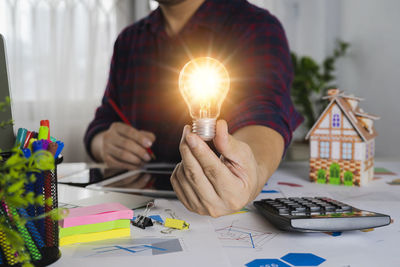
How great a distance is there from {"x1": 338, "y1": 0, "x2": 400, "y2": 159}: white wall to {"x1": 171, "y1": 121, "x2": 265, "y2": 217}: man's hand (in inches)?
66.8

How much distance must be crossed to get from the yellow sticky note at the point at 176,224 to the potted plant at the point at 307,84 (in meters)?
1.91

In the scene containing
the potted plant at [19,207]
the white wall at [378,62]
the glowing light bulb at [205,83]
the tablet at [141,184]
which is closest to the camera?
the potted plant at [19,207]

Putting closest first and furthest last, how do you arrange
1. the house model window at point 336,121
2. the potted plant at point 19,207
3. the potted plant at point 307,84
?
1. the potted plant at point 19,207
2. the house model window at point 336,121
3. the potted plant at point 307,84

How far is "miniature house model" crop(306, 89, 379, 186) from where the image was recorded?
30.8 inches

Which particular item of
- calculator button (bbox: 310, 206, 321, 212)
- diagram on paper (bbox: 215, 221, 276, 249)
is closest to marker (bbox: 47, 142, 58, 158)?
diagram on paper (bbox: 215, 221, 276, 249)

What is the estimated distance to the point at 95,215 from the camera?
46cm

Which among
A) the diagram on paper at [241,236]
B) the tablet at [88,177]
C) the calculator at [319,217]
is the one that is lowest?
the tablet at [88,177]

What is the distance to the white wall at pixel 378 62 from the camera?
2102 millimetres

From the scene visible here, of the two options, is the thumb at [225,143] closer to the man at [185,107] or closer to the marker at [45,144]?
the man at [185,107]

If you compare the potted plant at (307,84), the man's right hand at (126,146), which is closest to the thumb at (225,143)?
the man's right hand at (126,146)

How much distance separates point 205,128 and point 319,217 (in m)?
0.20

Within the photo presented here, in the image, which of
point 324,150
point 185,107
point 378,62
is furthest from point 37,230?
point 378,62

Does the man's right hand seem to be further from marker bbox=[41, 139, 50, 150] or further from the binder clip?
marker bbox=[41, 139, 50, 150]

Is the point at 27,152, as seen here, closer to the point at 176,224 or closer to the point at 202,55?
the point at 176,224
